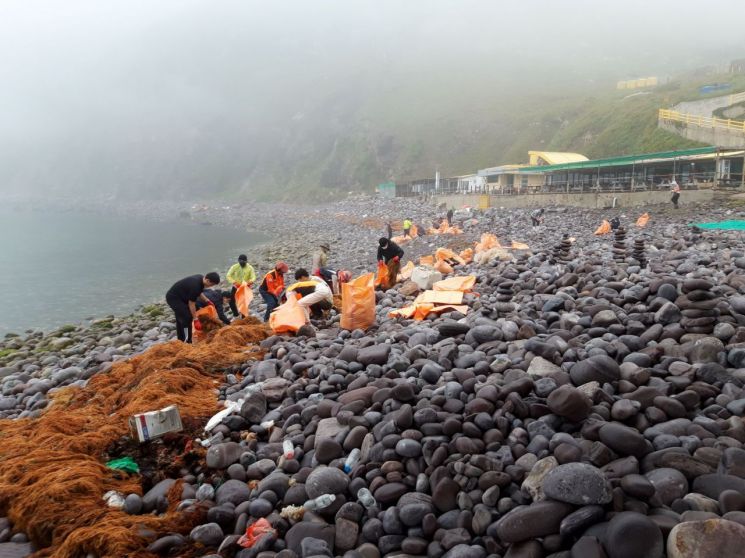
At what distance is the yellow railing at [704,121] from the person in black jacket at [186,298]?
3403 centimetres

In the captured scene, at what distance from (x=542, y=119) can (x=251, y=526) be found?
277ft

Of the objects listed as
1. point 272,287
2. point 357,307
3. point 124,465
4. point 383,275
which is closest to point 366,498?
point 124,465

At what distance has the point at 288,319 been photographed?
8.48 m

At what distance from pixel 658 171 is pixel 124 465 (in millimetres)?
34170

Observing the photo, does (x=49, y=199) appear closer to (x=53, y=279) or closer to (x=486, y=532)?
(x=53, y=279)

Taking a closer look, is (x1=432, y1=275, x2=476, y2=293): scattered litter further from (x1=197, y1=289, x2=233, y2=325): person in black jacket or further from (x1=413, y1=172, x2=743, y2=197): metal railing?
(x1=413, y1=172, x2=743, y2=197): metal railing

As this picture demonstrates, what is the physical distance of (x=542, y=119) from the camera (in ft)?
258

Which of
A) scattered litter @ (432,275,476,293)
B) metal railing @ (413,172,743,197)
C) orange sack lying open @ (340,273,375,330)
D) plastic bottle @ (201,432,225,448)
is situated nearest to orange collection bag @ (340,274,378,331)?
orange sack lying open @ (340,273,375,330)

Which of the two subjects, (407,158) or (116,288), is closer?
(116,288)

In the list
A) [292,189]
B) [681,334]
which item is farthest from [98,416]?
[292,189]

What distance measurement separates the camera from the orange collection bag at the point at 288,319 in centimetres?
840

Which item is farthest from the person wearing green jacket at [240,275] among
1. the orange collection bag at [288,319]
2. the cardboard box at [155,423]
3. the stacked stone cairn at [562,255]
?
the stacked stone cairn at [562,255]

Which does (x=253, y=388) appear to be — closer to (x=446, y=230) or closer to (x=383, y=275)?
(x=383, y=275)

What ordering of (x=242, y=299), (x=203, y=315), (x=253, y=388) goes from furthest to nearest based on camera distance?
(x=242, y=299) < (x=203, y=315) < (x=253, y=388)
